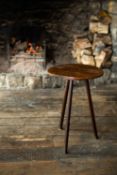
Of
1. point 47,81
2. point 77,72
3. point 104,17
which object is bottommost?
point 47,81

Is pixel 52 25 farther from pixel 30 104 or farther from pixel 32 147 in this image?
pixel 32 147

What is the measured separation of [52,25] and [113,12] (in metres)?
0.69

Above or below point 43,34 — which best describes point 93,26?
above

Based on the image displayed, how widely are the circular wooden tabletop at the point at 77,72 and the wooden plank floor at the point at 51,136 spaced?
0.50 meters

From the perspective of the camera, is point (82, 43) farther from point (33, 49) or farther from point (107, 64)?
point (33, 49)

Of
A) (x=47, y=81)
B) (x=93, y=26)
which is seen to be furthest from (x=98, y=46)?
(x=47, y=81)

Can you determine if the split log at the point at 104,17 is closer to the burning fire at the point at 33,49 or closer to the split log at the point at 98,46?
the split log at the point at 98,46

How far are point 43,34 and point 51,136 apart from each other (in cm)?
158

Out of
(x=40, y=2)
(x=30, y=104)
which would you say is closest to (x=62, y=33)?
(x=40, y=2)

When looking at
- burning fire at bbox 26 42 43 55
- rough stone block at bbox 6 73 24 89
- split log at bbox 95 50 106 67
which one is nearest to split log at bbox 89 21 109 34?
split log at bbox 95 50 106 67

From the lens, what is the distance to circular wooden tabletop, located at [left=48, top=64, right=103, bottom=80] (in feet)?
6.65

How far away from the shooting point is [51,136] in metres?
2.31

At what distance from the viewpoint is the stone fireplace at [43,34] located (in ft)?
11.2

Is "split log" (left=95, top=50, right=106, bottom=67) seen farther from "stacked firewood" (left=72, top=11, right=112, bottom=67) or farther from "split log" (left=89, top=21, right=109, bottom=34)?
"split log" (left=89, top=21, right=109, bottom=34)
